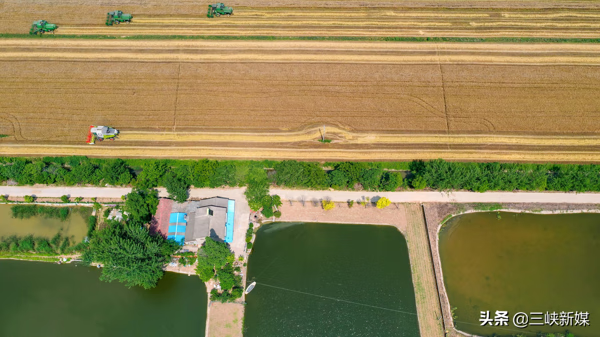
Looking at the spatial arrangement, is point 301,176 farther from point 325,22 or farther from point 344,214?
point 325,22

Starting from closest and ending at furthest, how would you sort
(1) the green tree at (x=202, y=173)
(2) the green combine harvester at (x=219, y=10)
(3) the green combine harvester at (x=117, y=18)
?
(1) the green tree at (x=202, y=173), (3) the green combine harvester at (x=117, y=18), (2) the green combine harvester at (x=219, y=10)

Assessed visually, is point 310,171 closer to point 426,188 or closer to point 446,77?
point 426,188

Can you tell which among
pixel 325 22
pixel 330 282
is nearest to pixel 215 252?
pixel 330 282

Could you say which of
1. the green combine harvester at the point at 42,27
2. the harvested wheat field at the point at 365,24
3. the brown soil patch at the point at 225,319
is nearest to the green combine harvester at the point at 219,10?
the harvested wheat field at the point at 365,24

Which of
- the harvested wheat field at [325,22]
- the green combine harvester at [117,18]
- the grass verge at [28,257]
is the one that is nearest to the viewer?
the grass verge at [28,257]

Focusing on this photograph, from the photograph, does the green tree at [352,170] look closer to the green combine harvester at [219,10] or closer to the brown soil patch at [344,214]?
the brown soil patch at [344,214]

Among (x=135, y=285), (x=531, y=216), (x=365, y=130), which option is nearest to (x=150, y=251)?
(x=135, y=285)
